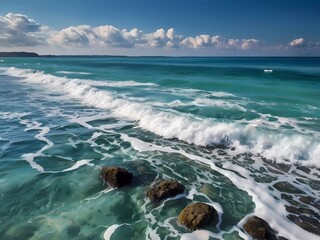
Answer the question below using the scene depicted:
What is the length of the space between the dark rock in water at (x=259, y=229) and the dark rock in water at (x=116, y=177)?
371cm

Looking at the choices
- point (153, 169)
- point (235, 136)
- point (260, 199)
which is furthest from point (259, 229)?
point (235, 136)

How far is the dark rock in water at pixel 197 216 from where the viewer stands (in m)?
6.47

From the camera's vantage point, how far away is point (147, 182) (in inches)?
344

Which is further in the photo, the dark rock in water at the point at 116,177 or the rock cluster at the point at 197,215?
the dark rock in water at the point at 116,177

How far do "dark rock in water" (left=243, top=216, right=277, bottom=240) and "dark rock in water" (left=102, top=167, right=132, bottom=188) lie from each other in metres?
3.71

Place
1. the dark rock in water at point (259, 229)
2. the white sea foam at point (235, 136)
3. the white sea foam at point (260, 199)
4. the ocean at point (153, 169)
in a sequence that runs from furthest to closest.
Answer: the white sea foam at point (235, 136), the ocean at point (153, 169), the white sea foam at point (260, 199), the dark rock in water at point (259, 229)

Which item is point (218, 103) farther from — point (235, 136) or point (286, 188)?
point (286, 188)

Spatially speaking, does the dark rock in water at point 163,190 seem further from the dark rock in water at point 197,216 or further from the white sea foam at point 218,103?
the white sea foam at point 218,103

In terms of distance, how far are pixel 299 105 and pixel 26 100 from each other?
21.3 meters

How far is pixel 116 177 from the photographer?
27.9 feet

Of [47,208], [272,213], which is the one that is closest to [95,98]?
[47,208]

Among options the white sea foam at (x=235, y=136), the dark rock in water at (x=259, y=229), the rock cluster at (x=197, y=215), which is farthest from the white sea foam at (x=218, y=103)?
the dark rock in water at (x=259, y=229)

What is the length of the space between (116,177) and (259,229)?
4294 mm

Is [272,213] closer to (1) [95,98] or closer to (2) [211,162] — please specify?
(2) [211,162]
